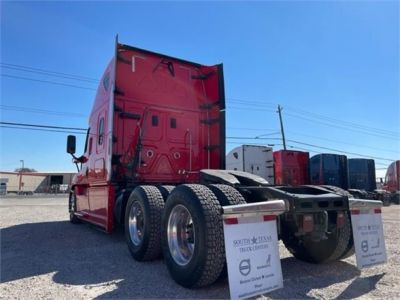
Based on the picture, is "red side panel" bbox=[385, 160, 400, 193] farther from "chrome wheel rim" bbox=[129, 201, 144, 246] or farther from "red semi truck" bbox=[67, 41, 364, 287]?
"chrome wheel rim" bbox=[129, 201, 144, 246]

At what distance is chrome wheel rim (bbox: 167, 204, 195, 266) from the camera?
4.18 metres

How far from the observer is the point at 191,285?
3693 millimetres

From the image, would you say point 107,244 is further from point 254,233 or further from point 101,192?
point 254,233

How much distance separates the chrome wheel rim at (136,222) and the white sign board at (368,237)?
299cm

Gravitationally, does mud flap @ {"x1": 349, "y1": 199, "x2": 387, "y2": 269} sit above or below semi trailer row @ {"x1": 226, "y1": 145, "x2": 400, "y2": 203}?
below

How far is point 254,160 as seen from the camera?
1752 cm

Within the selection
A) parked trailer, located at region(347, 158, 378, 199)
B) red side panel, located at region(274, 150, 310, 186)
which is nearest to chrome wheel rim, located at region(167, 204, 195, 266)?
red side panel, located at region(274, 150, 310, 186)

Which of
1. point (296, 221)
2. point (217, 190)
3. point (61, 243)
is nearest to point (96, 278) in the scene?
point (217, 190)

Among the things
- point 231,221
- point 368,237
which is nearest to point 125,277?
point 231,221

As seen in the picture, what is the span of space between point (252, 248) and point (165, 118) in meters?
4.48

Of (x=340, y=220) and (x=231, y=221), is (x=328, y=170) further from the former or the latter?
(x=231, y=221)

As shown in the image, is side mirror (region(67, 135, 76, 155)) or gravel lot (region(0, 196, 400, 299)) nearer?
gravel lot (region(0, 196, 400, 299))

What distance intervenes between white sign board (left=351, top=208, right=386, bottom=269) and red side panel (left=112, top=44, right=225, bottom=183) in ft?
11.8

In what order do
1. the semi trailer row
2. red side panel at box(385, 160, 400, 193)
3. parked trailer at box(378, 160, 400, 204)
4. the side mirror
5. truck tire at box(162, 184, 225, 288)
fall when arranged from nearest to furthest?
truck tire at box(162, 184, 225, 288) < the side mirror < the semi trailer row < parked trailer at box(378, 160, 400, 204) < red side panel at box(385, 160, 400, 193)
